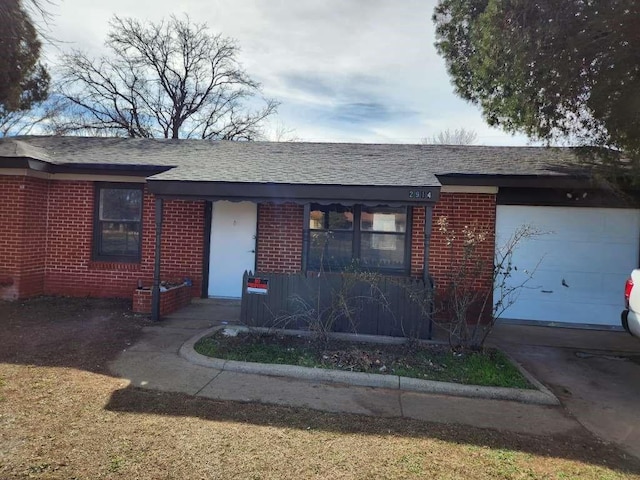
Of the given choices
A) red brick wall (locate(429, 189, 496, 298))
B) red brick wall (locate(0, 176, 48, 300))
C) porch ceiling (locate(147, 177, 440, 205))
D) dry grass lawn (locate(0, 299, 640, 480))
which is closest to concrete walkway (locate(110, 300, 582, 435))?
dry grass lawn (locate(0, 299, 640, 480))

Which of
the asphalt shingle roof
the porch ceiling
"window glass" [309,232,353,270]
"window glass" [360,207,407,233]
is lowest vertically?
"window glass" [309,232,353,270]

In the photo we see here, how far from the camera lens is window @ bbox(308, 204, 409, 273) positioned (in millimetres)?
8469

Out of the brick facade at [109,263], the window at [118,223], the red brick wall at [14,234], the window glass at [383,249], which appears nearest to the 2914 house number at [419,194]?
the window glass at [383,249]

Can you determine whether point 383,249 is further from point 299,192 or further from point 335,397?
point 335,397

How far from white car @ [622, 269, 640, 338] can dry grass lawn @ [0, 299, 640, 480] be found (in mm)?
2140

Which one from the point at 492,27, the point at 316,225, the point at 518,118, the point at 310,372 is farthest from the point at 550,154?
the point at 310,372

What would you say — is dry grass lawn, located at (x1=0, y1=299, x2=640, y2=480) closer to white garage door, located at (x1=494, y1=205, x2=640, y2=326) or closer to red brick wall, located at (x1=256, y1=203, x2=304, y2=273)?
red brick wall, located at (x1=256, y1=203, x2=304, y2=273)

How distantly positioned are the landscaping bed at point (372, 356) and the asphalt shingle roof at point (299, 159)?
2.32 metres

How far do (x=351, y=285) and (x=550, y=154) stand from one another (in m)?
6.26

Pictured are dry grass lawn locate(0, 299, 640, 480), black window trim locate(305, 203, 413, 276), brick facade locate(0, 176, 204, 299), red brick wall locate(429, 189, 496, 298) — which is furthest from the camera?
brick facade locate(0, 176, 204, 299)

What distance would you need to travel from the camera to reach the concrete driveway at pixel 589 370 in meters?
4.25

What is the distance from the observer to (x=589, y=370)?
5.79m

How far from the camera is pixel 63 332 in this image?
257 inches

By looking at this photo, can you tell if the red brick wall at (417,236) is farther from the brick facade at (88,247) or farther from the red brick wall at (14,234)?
the red brick wall at (14,234)
